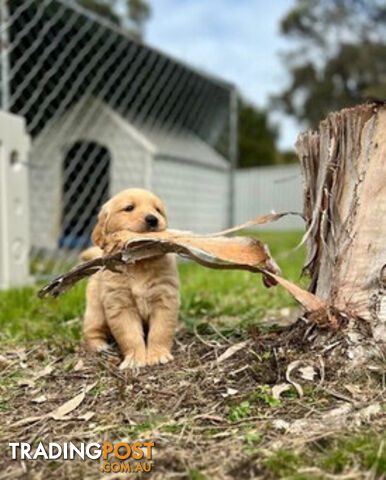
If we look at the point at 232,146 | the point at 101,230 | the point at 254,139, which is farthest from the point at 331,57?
the point at 101,230

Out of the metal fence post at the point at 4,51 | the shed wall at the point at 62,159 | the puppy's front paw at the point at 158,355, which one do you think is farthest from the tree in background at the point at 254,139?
the puppy's front paw at the point at 158,355

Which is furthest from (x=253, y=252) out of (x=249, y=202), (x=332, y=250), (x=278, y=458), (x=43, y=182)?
(x=249, y=202)

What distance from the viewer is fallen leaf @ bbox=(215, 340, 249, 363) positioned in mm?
1528

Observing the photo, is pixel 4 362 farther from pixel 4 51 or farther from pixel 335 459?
pixel 4 51

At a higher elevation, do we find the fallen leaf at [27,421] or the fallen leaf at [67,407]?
the fallen leaf at [67,407]

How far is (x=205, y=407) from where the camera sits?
4.19 ft

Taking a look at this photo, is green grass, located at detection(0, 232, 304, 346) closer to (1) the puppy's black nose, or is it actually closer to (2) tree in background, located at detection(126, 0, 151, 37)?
(1) the puppy's black nose

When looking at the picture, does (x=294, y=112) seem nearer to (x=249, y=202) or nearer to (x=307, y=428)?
(x=249, y=202)

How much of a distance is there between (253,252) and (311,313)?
0.22 m

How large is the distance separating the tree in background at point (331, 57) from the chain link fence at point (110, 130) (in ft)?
31.2

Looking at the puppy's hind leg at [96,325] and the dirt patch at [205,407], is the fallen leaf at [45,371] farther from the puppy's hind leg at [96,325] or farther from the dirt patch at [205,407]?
the puppy's hind leg at [96,325]

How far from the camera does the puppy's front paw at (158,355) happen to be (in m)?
1.62

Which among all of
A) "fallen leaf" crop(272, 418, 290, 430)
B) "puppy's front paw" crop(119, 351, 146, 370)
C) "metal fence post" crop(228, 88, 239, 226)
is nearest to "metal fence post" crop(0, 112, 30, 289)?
"puppy's front paw" crop(119, 351, 146, 370)

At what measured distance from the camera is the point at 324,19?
644 inches
